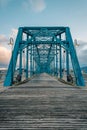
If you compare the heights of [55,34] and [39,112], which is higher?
[55,34]

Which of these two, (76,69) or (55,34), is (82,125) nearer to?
(76,69)

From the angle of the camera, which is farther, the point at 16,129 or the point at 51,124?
the point at 51,124

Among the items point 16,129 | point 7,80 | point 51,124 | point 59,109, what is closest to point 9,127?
point 16,129

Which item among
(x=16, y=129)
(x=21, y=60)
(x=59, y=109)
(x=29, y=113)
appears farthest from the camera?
(x=21, y=60)

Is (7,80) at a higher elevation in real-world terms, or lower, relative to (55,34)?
lower

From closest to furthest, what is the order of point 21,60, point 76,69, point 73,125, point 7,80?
point 73,125 < point 7,80 < point 76,69 < point 21,60

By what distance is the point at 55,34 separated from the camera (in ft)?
177

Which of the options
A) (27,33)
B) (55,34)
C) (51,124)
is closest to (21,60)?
(27,33)

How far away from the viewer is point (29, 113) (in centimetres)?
1122

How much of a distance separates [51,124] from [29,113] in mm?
2209

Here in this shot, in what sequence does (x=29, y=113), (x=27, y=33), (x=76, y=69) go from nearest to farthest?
1. (x=29, y=113)
2. (x=76, y=69)
3. (x=27, y=33)

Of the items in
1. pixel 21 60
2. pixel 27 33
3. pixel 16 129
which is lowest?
pixel 16 129

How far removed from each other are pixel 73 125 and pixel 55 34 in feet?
150

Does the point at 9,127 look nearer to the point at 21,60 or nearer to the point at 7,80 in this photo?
the point at 7,80
